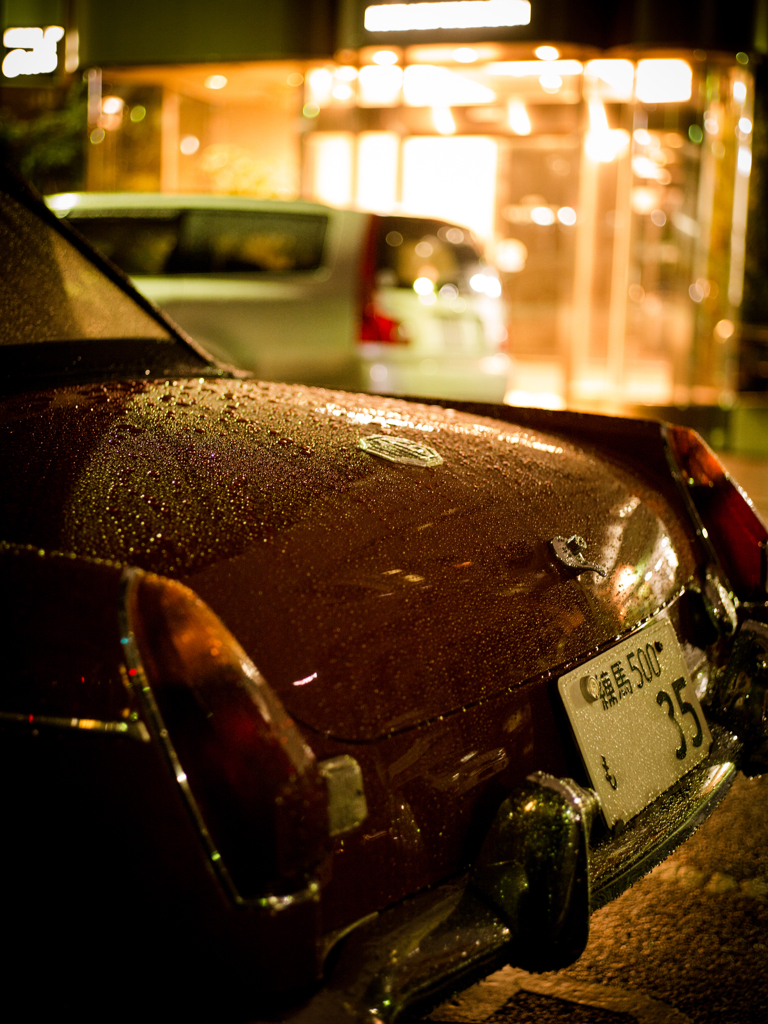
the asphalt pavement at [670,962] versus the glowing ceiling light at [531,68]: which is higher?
the glowing ceiling light at [531,68]

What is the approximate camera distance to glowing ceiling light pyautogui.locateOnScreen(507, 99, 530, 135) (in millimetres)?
13289

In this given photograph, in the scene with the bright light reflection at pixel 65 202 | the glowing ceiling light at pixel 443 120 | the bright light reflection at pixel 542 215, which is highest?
the glowing ceiling light at pixel 443 120

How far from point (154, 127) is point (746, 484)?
9.55 metres

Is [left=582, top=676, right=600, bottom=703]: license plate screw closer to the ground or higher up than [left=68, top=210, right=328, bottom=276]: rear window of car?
closer to the ground

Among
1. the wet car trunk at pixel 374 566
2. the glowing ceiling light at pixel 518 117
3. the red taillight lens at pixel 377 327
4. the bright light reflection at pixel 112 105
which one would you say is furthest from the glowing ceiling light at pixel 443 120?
the wet car trunk at pixel 374 566

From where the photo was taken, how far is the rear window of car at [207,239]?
724 cm

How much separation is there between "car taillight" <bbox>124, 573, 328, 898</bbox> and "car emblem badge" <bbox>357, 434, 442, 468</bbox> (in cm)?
83

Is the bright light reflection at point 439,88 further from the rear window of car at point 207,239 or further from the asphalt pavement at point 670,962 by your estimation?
the asphalt pavement at point 670,962

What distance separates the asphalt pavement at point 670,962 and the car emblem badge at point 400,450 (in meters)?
1.03

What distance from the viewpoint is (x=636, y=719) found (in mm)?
1998

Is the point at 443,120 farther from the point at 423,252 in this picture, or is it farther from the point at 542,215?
the point at 423,252

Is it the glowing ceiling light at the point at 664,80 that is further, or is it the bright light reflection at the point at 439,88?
the bright light reflection at the point at 439,88

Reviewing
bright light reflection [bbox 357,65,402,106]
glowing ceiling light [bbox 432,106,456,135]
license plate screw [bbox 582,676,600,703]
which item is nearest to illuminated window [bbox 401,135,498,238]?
glowing ceiling light [bbox 432,106,456,135]

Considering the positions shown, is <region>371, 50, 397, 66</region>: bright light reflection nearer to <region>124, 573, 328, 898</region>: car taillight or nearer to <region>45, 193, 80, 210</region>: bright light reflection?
<region>45, 193, 80, 210</region>: bright light reflection
